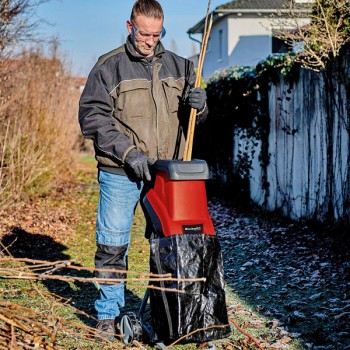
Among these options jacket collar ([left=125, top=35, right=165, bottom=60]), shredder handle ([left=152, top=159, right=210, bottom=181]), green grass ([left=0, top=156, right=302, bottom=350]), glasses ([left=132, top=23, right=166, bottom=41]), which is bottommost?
green grass ([left=0, top=156, right=302, bottom=350])

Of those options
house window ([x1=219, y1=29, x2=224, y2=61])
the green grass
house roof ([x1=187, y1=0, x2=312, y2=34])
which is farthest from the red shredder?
house window ([x1=219, y1=29, x2=224, y2=61])

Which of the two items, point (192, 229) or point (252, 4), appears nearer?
point (192, 229)

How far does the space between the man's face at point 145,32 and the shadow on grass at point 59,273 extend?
1721mm

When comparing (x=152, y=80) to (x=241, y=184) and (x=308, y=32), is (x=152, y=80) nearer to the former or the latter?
(x=308, y=32)

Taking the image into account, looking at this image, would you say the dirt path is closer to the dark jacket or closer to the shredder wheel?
the shredder wheel

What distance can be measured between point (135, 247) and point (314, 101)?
289 centimetres

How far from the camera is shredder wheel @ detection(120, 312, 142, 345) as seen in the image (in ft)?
13.9

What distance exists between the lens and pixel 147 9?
165 inches

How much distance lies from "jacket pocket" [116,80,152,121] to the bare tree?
3.80m

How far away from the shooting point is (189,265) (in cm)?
377

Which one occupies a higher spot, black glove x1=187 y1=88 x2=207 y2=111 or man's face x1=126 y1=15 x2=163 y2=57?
man's face x1=126 y1=15 x2=163 y2=57

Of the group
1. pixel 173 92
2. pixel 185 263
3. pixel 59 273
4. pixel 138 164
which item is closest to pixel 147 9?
pixel 173 92

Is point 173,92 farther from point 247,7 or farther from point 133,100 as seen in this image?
point 247,7

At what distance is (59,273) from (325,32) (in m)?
3.99
